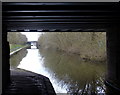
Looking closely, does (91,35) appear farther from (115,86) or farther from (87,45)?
(115,86)

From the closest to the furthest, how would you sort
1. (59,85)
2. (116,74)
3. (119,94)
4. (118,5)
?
1. (118,5)
2. (119,94)
3. (116,74)
4. (59,85)

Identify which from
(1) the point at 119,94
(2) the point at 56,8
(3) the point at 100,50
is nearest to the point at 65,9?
(2) the point at 56,8

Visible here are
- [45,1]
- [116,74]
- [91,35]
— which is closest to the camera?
[45,1]

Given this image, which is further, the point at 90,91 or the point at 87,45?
the point at 87,45

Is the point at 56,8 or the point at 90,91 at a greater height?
the point at 56,8

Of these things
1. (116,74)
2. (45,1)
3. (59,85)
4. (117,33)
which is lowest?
(59,85)

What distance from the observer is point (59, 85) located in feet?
48.4

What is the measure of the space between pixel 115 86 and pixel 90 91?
4.98 ft

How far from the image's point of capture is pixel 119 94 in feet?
36.9

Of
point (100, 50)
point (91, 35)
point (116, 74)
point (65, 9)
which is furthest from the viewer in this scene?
point (91, 35)

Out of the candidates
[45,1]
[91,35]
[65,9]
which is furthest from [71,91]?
[91,35]

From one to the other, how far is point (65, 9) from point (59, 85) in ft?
28.3

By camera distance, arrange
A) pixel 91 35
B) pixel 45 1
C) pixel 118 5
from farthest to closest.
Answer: pixel 91 35 → pixel 118 5 → pixel 45 1

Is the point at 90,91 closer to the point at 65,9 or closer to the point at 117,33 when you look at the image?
the point at 117,33
